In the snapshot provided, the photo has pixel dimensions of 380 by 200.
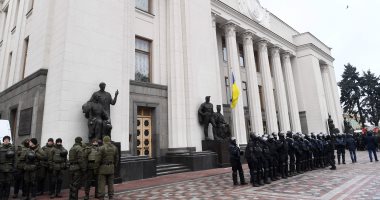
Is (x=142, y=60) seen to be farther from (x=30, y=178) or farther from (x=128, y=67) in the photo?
(x=30, y=178)

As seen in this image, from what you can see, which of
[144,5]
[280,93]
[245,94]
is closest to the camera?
[144,5]

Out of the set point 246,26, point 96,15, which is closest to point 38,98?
point 96,15

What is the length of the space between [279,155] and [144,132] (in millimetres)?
7063

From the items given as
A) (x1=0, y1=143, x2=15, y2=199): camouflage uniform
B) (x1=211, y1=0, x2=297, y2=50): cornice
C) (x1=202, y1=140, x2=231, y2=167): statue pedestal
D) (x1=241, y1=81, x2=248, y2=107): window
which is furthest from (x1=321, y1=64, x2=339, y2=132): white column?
(x1=0, y1=143, x2=15, y2=199): camouflage uniform

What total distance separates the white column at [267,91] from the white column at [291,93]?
453 centimetres

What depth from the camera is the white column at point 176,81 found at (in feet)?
48.5

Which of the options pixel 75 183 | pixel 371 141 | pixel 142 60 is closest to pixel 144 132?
pixel 142 60

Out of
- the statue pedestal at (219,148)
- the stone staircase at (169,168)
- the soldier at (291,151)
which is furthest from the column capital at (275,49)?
the stone staircase at (169,168)

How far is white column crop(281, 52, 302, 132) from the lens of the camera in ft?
93.9

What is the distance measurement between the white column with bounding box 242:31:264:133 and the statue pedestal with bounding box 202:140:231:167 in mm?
8366

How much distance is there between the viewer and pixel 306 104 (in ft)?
104

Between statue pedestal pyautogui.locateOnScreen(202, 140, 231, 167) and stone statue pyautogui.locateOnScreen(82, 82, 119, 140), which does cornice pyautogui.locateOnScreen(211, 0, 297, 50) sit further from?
stone statue pyautogui.locateOnScreen(82, 82, 119, 140)

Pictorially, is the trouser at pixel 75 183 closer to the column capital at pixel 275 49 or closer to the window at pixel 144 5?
the window at pixel 144 5

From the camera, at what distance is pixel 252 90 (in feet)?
77.1
